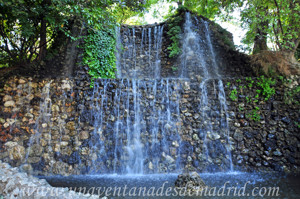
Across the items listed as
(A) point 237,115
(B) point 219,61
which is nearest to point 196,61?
(B) point 219,61

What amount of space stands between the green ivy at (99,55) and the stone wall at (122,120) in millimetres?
952

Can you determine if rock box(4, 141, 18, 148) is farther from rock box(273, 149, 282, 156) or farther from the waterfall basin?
rock box(273, 149, 282, 156)

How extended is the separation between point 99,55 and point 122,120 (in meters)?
2.79

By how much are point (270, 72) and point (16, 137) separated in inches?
298

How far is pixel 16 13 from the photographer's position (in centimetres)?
481

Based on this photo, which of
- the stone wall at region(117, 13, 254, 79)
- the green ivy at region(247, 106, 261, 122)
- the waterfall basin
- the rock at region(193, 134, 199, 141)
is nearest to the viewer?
the waterfall basin

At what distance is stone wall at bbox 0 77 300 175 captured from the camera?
206 inches

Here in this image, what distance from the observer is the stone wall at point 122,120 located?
524 cm

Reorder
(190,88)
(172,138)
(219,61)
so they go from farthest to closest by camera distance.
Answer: (219,61)
(190,88)
(172,138)

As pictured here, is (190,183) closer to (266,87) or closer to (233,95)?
(233,95)

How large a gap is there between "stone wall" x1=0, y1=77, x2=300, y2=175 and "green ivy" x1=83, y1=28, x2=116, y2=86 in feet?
3.12

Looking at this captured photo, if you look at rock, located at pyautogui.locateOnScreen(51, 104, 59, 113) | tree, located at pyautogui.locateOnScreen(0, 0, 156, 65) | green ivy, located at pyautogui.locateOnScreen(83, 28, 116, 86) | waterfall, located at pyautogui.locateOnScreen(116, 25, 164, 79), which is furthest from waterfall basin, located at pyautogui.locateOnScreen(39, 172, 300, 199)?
waterfall, located at pyautogui.locateOnScreen(116, 25, 164, 79)

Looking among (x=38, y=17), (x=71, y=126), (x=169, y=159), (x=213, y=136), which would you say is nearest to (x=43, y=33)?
(x=38, y=17)

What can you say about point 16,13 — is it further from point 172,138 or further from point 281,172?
point 281,172
